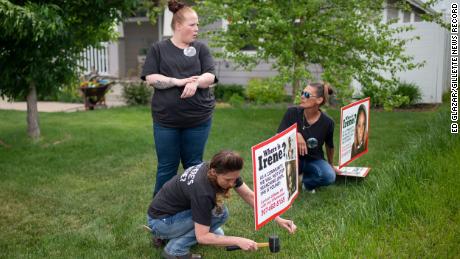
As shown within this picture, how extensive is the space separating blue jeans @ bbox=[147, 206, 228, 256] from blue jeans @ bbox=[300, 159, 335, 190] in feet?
5.46

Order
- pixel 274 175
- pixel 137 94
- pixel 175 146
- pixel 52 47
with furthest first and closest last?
pixel 137 94, pixel 52 47, pixel 175 146, pixel 274 175

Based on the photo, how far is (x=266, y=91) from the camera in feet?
27.9

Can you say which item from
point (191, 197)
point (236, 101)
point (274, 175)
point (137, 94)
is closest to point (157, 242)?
point (191, 197)

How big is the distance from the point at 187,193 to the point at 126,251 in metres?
0.81

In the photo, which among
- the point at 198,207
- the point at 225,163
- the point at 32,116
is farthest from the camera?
the point at 32,116

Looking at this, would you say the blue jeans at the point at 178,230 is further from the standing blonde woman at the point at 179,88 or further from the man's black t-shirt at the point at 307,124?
the man's black t-shirt at the point at 307,124

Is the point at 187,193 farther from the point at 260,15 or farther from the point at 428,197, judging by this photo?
the point at 260,15

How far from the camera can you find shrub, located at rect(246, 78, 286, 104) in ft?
26.1

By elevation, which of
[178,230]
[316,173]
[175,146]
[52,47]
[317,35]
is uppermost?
[317,35]

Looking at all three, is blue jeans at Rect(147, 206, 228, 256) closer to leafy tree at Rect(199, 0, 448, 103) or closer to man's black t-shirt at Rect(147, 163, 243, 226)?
man's black t-shirt at Rect(147, 163, 243, 226)

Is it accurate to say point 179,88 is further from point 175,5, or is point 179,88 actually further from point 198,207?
point 198,207

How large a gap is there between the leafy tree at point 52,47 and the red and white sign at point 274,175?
12.1 feet

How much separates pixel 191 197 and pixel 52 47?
4.72 meters

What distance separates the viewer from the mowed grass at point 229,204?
3.59 m
